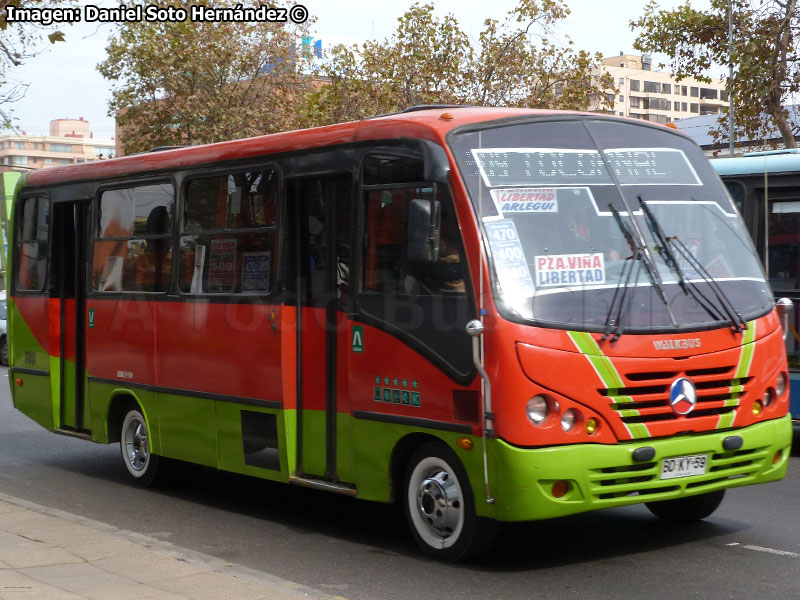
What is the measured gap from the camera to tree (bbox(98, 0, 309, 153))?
34375mm

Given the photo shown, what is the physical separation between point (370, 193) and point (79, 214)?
194 inches

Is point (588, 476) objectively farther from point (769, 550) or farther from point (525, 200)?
point (525, 200)

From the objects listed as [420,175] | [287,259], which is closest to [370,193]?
[420,175]

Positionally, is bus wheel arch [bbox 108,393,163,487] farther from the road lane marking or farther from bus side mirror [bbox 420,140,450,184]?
the road lane marking

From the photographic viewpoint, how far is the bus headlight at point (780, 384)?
756 cm

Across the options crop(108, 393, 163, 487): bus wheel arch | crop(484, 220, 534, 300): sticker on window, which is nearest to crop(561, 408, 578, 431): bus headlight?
crop(484, 220, 534, 300): sticker on window

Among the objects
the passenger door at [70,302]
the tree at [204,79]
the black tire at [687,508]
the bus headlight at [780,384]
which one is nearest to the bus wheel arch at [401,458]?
the black tire at [687,508]

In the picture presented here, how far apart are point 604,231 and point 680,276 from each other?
0.55 m

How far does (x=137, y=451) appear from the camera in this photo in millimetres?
10938

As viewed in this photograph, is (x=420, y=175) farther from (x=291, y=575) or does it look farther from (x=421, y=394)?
(x=291, y=575)

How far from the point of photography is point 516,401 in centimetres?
662

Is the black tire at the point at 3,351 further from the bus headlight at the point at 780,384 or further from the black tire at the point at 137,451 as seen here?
the bus headlight at the point at 780,384

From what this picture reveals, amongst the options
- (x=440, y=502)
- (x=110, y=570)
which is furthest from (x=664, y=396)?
(x=110, y=570)

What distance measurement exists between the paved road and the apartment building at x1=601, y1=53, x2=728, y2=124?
116 meters
